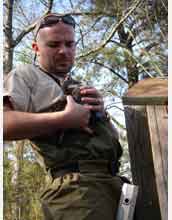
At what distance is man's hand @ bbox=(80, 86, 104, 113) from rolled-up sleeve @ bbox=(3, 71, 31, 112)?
135mm

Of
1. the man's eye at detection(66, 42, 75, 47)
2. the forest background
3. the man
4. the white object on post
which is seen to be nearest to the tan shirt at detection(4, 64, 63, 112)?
the man

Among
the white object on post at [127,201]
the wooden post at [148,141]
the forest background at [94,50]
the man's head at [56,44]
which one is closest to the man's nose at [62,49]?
the man's head at [56,44]

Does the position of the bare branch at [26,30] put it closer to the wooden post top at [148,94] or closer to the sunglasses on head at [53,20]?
the sunglasses on head at [53,20]

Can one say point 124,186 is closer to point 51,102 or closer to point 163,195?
point 163,195

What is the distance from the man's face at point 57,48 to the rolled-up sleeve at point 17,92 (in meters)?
0.13

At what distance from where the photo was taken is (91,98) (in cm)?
106

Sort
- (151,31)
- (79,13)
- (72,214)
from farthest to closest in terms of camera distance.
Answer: (79,13), (151,31), (72,214)

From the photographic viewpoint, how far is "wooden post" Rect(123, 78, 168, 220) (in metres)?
1.00

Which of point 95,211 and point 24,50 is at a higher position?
point 24,50

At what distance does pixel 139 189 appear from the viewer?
1079mm

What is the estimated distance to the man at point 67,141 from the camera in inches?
38.0

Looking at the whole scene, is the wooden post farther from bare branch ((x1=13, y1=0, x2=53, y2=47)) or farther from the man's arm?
bare branch ((x1=13, y1=0, x2=53, y2=47))

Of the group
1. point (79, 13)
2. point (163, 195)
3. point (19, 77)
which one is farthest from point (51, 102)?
point (79, 13)

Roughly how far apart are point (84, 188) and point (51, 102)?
230 mm
